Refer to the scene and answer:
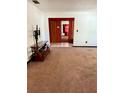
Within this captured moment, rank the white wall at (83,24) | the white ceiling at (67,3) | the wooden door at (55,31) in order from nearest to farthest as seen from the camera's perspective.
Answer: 1. the white ceiling at (67,3)
2. the white wall at (83,24)
3. the wooden door at (55,31)

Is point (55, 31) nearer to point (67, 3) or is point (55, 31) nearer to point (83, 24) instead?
point (83, 24)

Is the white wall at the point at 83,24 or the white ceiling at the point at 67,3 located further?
the white wall at the point at 83,24

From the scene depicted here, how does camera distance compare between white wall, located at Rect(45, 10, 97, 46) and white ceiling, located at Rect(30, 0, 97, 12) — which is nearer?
white ceiling, located at Rect(30, 0, 97, 12)

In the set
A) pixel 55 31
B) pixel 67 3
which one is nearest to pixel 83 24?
pixel 67 3

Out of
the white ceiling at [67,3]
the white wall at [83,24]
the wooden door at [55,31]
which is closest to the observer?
the white ceiling at [67,3]

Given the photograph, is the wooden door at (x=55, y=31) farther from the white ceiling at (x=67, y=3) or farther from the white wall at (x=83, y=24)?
the white ceiling at (x=67, y=3)

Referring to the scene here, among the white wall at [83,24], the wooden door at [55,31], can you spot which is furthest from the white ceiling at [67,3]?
the wooden door at [55,31]

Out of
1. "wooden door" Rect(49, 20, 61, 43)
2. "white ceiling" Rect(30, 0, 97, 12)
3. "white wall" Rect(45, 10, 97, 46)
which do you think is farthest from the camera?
"wooden door" Rect(49, 20, 61, 43)

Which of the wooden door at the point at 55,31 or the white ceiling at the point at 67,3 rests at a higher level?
the white ceiling at the point at 67,3

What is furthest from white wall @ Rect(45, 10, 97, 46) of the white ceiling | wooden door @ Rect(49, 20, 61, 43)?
wooden door @ Rect(49, 20, 61, 43)

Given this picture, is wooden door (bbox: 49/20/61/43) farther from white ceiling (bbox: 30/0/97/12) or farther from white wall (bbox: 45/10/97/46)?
white ceiling (bbox: 30/0/97/12)
